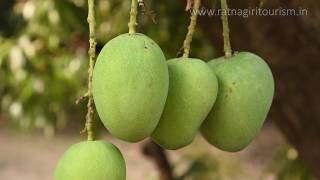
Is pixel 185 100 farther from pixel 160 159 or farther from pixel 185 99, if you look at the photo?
pixel 160 159

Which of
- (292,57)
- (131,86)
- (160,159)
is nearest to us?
(131,86)

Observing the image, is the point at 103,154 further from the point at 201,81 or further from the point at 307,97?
the point at 307,97

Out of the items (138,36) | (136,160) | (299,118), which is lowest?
(136,160)

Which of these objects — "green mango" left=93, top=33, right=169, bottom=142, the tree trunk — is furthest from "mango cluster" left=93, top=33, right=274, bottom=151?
the tree trunk

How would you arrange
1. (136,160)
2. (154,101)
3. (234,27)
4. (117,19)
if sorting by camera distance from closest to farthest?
(154,101) → (234,27) → (117,19) → (136,160)

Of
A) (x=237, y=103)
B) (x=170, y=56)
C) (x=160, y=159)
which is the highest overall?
(x=237, y=103)

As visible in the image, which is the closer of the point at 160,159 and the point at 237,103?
the point at 237,103

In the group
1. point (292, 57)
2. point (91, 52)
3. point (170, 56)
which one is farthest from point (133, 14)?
point (170, 56)

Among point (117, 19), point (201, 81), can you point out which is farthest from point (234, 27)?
point (117, 19)
